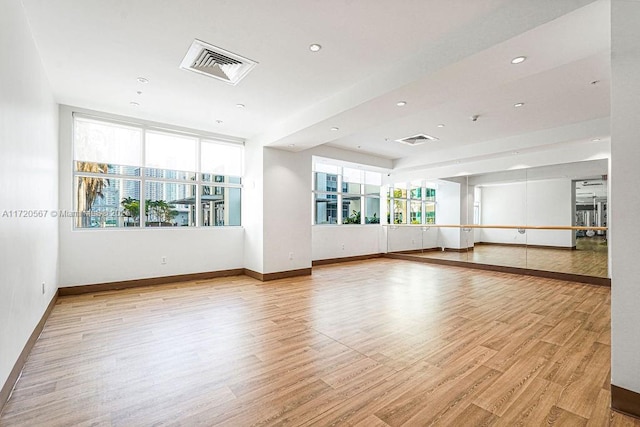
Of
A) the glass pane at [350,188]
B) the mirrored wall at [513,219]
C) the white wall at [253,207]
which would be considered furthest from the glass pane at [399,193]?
the white wall at [253,207]

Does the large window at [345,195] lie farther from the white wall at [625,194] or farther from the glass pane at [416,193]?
the white wall at [625,194]

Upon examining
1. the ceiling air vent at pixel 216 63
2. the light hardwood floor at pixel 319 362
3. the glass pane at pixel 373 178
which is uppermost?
the ceiling air vent at pixel 216 63

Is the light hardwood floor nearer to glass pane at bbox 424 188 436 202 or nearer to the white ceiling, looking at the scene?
the white ceiling

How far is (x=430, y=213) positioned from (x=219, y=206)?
6.24 meters

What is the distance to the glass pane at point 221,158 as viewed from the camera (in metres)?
6.40

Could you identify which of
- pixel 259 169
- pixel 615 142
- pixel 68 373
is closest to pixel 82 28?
pixel 68 373

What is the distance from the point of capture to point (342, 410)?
1986 millimetres

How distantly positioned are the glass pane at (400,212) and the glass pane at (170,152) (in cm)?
634

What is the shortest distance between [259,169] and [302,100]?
2.14m

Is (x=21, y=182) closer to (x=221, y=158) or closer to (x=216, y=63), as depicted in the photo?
(x=216, y=63)

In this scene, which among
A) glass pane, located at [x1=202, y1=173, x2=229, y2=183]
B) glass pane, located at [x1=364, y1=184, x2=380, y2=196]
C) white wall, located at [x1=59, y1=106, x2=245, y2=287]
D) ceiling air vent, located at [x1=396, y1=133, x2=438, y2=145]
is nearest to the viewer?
white wall, located at [x1=59, y1=106, x2=245, y2=287]

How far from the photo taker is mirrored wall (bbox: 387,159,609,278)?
20.3 feet

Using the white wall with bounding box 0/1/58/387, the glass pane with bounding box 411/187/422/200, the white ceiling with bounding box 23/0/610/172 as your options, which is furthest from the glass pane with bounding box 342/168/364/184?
the white wall with bounding box 0/1/58/387

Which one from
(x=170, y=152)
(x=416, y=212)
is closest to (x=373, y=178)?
(x=416, y=212)
